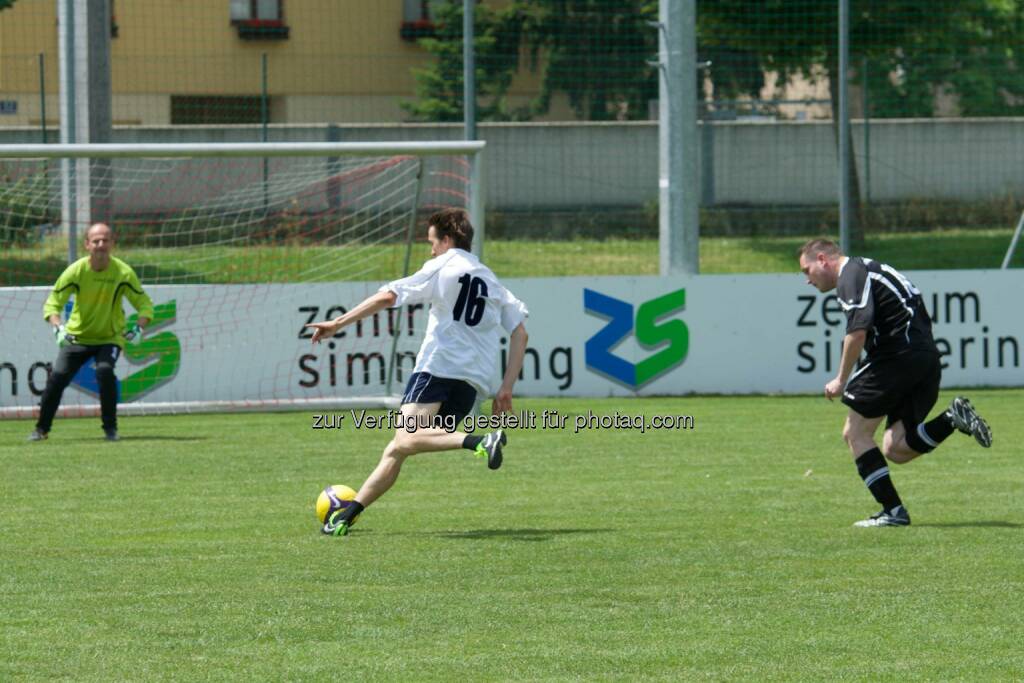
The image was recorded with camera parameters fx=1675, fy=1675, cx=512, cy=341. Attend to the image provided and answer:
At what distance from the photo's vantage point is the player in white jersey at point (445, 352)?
916 cm

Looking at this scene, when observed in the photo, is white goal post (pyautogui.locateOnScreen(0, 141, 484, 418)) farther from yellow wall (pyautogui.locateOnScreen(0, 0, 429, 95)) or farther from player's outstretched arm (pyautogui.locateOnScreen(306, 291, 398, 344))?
player's outstretched arm (pyautogui.locateOnScreen(306, 291, 398, 344))

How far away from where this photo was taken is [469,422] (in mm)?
13766

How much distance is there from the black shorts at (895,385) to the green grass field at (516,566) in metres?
0.66

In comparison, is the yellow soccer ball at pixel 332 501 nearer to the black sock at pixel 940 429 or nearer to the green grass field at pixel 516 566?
the green grass field at pixel 516 566

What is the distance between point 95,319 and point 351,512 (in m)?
5.15

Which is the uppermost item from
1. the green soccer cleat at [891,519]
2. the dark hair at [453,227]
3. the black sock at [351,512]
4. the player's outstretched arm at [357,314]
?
the dark hair at [453,227]

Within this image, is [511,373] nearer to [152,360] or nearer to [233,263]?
[152,360]

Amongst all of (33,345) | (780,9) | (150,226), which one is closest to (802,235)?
(780,9)

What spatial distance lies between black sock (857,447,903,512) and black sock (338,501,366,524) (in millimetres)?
2834

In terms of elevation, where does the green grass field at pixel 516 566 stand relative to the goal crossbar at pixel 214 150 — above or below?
below

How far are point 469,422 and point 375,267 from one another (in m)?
4.74

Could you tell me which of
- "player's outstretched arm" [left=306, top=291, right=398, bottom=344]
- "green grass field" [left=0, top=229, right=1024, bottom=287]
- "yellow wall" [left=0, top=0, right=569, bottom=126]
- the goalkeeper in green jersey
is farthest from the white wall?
"player's outstretched arm" [left=306, top=291, right=398, bottom=344]

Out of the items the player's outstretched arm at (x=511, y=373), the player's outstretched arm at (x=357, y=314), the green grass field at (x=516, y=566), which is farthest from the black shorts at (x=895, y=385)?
the player's outstretched arm at (x=357, y=314)

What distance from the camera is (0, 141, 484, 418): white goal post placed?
15.7m
